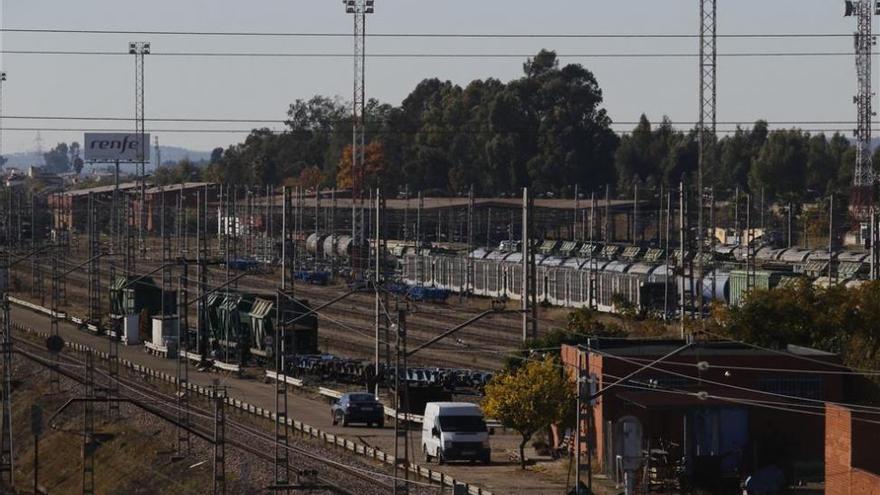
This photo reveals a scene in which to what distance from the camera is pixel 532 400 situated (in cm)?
3600

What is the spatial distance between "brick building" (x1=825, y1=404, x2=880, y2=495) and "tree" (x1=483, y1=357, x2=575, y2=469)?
757 cm

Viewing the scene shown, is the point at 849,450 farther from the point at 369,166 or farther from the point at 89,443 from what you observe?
the point at 369,166

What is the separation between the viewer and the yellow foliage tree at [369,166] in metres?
140

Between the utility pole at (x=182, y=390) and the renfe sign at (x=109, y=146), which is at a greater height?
the renfe sign at (x=109, y=146)

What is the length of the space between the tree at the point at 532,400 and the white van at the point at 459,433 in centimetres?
45

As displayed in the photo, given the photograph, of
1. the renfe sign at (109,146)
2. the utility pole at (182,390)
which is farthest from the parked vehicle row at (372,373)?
the renfe sign at (109,146)

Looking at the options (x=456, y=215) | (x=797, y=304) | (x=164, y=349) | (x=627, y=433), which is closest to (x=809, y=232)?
(x=456, y=215)

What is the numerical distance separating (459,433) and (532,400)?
1.72m

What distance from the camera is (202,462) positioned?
1550 inches

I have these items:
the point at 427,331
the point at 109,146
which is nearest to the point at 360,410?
the point at 427,331

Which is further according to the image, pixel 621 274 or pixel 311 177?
pixel 311 177

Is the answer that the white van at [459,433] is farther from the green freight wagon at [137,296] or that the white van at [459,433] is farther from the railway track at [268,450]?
the green freight wagon at [137,296]

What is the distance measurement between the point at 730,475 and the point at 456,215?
286 ft

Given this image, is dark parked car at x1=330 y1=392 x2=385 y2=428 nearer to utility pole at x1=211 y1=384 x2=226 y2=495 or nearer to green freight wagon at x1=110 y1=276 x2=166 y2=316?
utility pole at x1=211 y1=384 x2=226 y2=495
